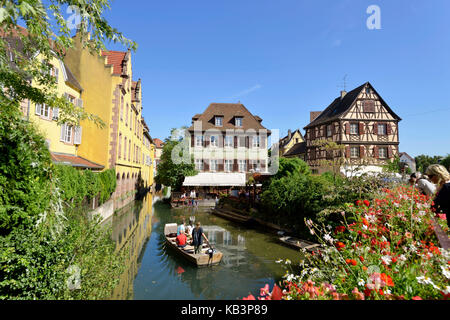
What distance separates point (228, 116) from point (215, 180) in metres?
9.47

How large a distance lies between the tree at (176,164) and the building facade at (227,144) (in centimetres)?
127

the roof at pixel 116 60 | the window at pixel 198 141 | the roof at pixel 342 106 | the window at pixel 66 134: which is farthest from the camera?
the window at pixel 198 141

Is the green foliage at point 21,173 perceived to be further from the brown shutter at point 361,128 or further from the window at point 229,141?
the brown shutter at point 361,128

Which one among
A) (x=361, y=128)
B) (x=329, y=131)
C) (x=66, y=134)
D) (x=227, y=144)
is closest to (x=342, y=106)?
(x=329, y=131)

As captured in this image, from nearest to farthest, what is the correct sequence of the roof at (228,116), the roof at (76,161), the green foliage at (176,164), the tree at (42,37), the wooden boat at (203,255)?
1. the tree at (42,37)
2. the wooden boat at (203,255)
3. the roof at (76,161)
4. the green foliage at (176,164)
5. the roof at (228,116)

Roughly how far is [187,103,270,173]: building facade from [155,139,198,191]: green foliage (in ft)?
4.35

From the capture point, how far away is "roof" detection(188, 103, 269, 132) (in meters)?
30.7

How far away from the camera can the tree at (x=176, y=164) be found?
2770 centimetres

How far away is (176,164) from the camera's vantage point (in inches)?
1092

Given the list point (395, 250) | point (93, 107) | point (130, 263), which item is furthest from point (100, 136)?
point (395, 250)

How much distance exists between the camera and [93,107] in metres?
18.6

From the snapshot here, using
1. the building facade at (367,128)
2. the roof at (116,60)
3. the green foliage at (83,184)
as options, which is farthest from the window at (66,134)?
the building facade at (367,128)

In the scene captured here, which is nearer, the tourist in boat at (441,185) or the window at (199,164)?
the tourist in boat at (441,185)
